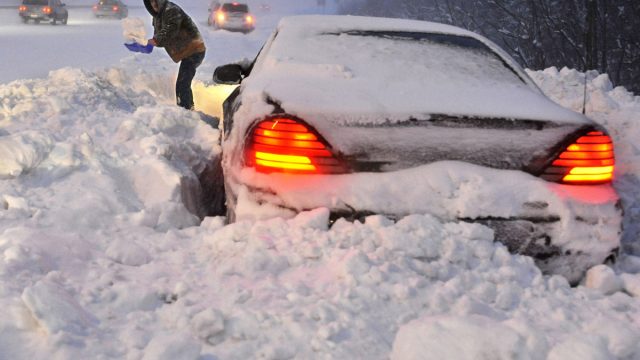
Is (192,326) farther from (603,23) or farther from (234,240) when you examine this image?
(603,23)

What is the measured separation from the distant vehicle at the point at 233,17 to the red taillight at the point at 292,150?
29137 millimetres

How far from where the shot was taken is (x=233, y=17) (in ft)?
100

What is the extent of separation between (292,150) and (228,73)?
86.0 inches

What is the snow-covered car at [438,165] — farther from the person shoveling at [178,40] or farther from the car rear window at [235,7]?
the car rear window at [235,7]

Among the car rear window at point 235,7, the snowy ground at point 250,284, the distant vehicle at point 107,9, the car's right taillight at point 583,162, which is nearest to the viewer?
the snowy ground at point 250,284

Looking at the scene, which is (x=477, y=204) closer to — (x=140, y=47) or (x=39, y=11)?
(x=140, y=47)

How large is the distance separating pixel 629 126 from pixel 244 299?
464 cm

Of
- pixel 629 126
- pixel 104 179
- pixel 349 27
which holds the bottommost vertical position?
pixel 104 179

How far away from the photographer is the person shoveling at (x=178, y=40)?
695 cm

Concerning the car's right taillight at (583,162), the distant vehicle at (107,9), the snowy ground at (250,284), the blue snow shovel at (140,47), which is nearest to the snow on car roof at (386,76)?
the car's right taillight at (583,162)

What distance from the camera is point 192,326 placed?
207 cm

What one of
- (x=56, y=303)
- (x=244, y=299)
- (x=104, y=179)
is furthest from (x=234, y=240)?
(x=104, y=179)

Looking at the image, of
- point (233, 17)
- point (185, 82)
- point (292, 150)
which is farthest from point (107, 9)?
point (292, 150)

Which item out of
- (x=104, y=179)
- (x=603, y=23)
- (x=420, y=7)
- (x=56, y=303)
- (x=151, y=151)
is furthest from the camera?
(x=420, y=7)
